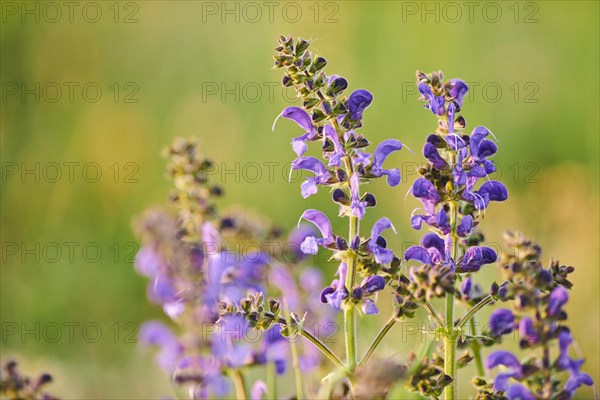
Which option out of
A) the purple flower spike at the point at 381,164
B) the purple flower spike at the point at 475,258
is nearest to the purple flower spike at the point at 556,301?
the purple flower spike at the point at 475,258

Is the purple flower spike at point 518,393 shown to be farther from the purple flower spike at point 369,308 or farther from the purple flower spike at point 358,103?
the purple flower spike at point 358,103

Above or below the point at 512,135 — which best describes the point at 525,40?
above

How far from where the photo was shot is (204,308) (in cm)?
283

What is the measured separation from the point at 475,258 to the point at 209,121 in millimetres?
6653

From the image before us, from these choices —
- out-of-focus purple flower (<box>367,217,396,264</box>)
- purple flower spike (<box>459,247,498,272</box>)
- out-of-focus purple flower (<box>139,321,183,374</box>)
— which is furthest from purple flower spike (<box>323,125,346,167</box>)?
out-of-focus purple flower (<box>139,321,183,374</box>)

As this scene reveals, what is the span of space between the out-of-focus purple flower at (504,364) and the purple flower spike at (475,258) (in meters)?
0.30

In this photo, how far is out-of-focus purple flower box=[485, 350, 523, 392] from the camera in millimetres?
2529

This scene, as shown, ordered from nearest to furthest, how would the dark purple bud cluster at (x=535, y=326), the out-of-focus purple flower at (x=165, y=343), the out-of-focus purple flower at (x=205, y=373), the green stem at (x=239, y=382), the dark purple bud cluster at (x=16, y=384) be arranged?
the dark purple bud cluster at (x=535, y=326) → the dark purple bud cluster at (x=16, y=384) → the out-of-focus purple flower at (x=205, y=373) → the green stem at (x=239, y=382) → the out-of-focus purple flower at (x=165, y=343)

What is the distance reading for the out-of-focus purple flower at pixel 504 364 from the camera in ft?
8.30

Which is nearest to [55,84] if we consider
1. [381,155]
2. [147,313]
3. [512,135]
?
[147,313]

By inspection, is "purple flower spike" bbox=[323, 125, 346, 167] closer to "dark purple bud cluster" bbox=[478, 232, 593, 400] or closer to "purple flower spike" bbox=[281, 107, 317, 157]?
"purple flower spike" bbox=[281, 107, 317, 157]

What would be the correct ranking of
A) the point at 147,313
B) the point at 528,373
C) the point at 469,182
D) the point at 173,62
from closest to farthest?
the point at 528,373, the point at 469,182, the point at 147,313, the point at 173,62

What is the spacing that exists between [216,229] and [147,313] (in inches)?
147

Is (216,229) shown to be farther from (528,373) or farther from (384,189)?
(384,189)
